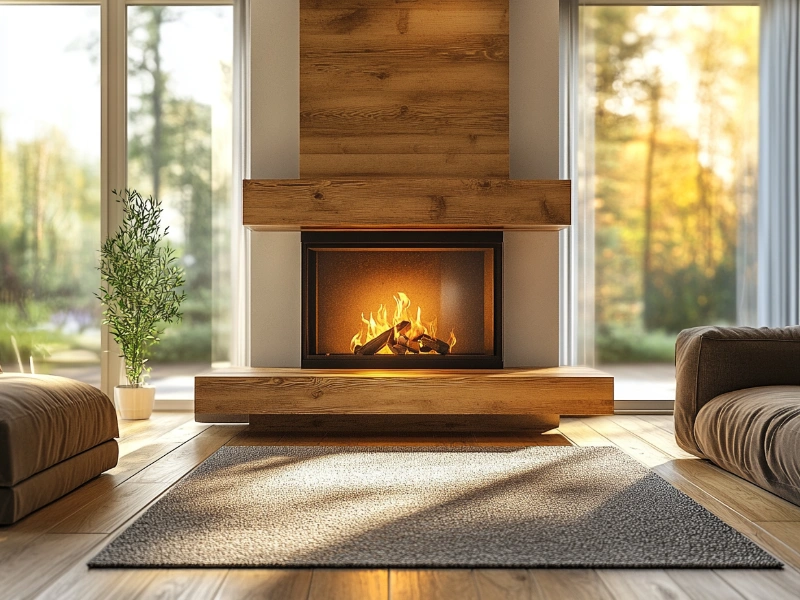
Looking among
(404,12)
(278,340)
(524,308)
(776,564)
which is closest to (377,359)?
(278,340)

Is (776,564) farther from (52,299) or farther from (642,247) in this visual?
(52,299)

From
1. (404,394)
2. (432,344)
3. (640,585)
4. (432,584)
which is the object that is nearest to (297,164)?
(432,344)

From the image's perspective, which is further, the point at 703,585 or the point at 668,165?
the point at 668,165

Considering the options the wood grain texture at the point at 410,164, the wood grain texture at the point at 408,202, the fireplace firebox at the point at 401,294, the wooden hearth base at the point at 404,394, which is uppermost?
the wood grain texture at the point at 410,164

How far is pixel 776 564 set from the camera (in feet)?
6.27

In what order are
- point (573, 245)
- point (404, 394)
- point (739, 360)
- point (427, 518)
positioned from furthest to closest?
point (573, 245) → point (404, 394) → point (739, 360) → point (427, 518)

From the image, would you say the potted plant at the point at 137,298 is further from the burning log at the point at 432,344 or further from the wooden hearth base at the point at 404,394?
the burning log at the point at 432,344

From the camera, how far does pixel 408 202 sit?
382 centimetres

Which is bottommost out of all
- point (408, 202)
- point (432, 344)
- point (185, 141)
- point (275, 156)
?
point (432, 344)

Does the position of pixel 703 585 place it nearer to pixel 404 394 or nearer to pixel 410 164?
pixel 404 394

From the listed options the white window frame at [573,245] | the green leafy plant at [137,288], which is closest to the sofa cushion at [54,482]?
the green leafy plant at [137,288]

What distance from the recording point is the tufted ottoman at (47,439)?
225 centimetres

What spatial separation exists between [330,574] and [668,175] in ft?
12.1

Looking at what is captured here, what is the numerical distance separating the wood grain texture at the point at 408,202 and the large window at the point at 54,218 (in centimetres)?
A: 149
